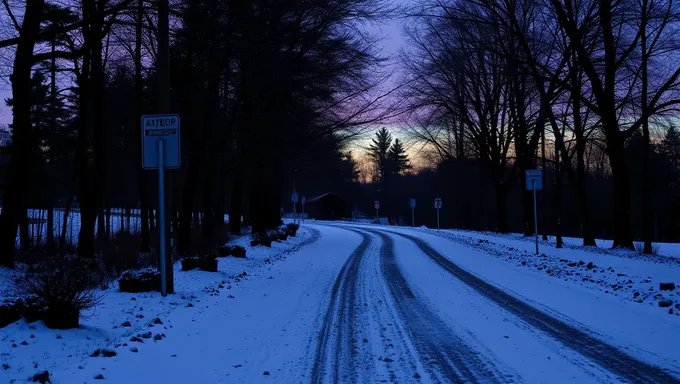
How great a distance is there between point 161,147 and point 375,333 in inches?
208

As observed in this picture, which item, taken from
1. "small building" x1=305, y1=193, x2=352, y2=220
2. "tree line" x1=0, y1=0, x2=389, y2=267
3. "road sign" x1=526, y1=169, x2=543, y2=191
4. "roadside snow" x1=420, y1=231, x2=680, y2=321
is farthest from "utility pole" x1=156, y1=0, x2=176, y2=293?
"small building" x1=305, y1=193, x2=352, y2=220

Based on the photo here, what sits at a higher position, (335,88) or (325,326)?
(335,88)

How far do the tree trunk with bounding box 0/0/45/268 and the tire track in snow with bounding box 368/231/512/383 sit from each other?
408 inches

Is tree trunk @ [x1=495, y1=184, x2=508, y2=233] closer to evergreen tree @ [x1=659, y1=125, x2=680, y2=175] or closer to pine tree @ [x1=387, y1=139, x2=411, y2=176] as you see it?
evergreen tree @ [x1=659, y1=125, x2=680, y2=175]

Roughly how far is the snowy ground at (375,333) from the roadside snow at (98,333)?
0.08 feet

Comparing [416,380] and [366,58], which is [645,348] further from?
[366,58]

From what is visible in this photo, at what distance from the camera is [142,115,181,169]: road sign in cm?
1002

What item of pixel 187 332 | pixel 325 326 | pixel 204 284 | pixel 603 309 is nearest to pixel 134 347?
pixel 187 332

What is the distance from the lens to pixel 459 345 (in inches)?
264

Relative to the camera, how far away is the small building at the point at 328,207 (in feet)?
291

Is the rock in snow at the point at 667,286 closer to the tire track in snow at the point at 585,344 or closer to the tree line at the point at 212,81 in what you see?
the tire track in snow at the point at 585,344

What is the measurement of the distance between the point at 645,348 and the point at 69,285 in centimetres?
710

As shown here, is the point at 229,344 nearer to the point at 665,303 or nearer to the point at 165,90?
the point at 165,90

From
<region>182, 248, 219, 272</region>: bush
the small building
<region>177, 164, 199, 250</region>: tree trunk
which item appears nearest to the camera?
<region>182, 248, 219, 272</region>: bush
